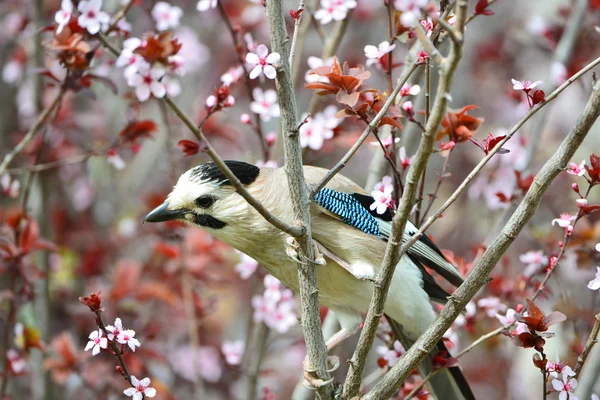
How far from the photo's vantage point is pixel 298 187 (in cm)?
219

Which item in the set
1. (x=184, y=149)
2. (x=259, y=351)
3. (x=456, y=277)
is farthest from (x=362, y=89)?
(x=259, y=351)

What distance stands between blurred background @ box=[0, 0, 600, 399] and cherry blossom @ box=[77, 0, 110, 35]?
0.14 meters

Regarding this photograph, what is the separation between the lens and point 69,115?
179 inches

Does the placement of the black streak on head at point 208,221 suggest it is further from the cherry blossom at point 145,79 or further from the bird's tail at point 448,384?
the bird's tail at point 448,384

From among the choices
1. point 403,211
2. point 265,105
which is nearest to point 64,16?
point 265,105

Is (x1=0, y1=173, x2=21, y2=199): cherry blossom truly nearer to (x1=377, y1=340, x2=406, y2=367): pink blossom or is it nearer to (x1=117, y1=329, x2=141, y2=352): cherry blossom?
(x1=117, y1=329, x2=141, y2=352): cherry blossom

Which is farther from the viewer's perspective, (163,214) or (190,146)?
(163,214)

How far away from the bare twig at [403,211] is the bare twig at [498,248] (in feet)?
0.34

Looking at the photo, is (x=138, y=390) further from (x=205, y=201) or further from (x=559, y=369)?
(x=559, y=369)

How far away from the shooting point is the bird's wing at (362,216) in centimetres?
299

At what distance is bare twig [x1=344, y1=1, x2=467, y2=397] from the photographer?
1769 mm

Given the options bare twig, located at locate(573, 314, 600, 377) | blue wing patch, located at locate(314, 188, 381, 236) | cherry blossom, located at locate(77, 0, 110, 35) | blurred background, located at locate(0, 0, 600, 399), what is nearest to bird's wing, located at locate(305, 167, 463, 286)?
blue wing patch, located at locate(314, 188, 381, 236)

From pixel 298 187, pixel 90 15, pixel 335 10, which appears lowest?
pixel 298 187

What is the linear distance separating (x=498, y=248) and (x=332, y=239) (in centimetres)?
90
